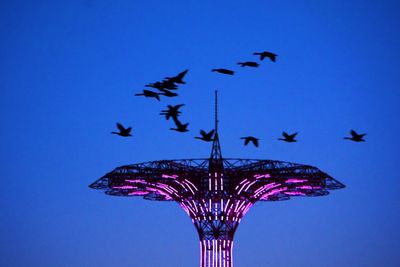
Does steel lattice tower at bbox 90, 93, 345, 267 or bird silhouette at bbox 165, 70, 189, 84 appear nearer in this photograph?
bird silhouette at bbox 165, 70, 189, 84

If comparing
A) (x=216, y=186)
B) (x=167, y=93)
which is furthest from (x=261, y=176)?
(x=167, y=93)

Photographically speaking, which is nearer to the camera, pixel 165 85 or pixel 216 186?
pixel 165 85

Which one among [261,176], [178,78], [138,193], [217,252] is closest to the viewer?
[178,78]

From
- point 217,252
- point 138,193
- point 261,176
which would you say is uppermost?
point 138,193

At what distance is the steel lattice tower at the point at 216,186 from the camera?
1736 inches

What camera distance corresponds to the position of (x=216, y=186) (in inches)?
1838

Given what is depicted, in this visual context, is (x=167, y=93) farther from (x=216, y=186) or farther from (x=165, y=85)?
(x=216, y=186)

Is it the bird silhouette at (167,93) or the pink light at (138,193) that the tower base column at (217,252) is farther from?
the bird silhouette at (167,93)

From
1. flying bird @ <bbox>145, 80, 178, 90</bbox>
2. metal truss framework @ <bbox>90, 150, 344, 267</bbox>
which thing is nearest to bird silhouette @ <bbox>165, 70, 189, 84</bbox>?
flying bird @ <bbox>145, 80, 178, 90</bbox>

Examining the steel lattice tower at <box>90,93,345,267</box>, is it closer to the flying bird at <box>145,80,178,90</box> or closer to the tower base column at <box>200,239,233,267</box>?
the tower base column at <box>200,239,233,267</box>

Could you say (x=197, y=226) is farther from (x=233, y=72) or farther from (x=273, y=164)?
(x=233, y=72)

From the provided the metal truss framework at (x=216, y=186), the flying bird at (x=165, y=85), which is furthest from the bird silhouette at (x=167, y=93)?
the metal truss framework at (x=216, y=186)

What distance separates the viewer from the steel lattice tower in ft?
145

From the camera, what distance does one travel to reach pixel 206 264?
47781 mm
